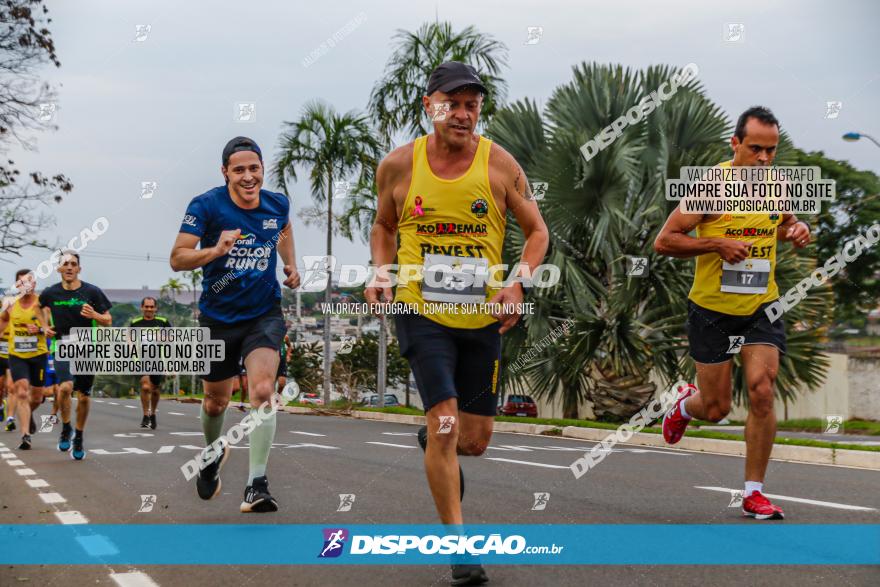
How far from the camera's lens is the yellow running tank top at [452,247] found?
4582 mm

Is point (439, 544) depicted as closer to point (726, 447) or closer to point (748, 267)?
point (748, 267)

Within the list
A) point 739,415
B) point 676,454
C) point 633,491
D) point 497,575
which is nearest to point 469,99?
point 497,575

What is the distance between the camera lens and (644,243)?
58.2 feet

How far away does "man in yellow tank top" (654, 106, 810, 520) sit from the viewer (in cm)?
591

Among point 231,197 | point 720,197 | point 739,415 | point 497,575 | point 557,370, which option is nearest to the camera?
point 497,575

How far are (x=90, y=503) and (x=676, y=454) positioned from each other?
279 inches

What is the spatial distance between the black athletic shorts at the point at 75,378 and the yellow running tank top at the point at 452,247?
718 centimetres

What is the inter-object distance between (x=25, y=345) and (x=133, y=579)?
9.61 metres

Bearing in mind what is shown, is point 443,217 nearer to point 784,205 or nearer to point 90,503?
point 784,205

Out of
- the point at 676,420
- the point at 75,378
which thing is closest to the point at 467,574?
the point at 676,420

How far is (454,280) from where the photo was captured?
459cm

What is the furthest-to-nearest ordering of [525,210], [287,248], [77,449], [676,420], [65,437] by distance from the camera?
[65,437] < [77,449] < [676,420] < [287,248] < [525,210]

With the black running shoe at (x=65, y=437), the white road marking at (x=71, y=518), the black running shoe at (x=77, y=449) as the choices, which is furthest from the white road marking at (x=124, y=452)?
the white road marking at (x=71, y=518)

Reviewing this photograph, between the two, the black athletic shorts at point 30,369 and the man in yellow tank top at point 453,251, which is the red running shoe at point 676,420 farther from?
the black athletic shorts at point 30,369
